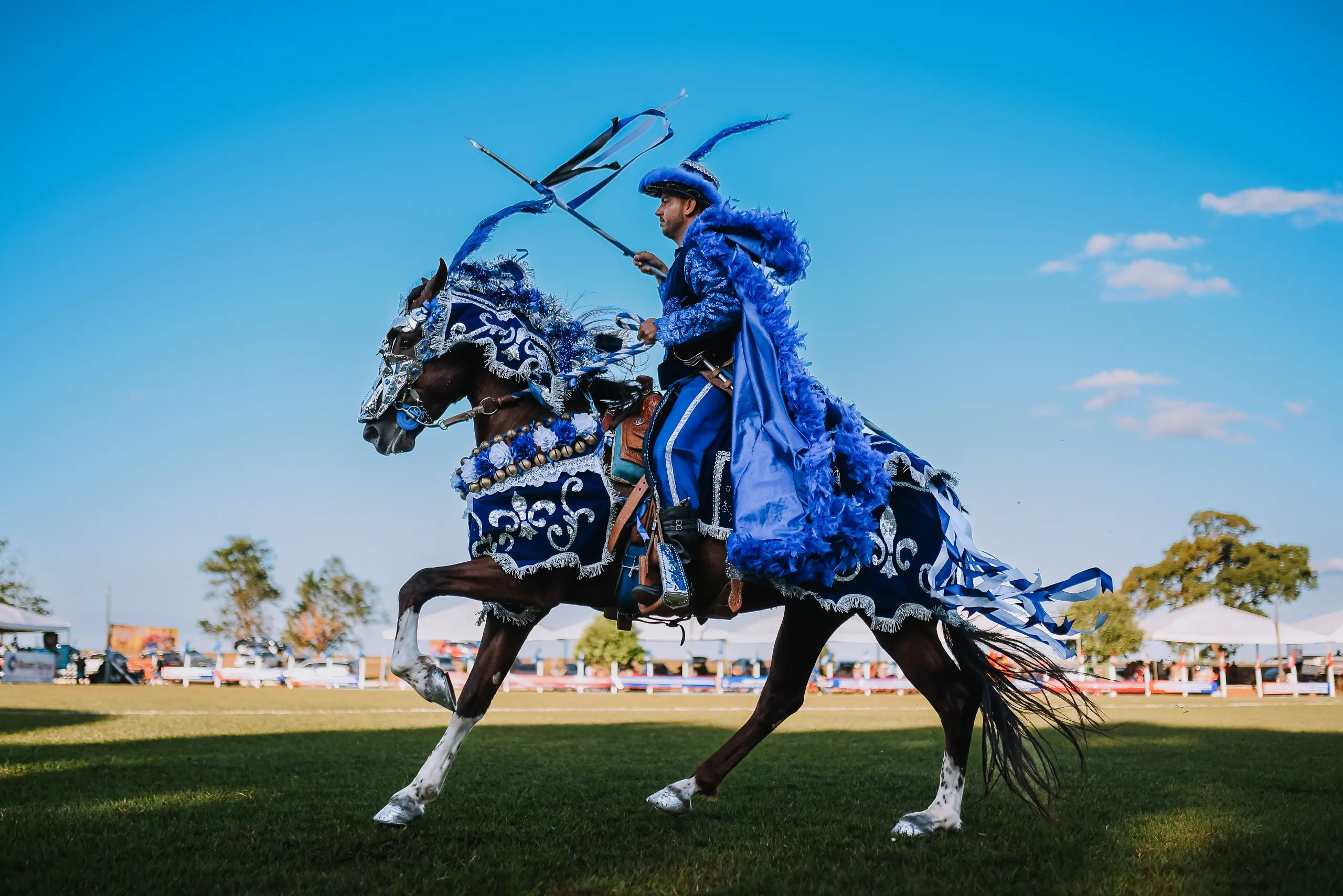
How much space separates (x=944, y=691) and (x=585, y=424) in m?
2.37

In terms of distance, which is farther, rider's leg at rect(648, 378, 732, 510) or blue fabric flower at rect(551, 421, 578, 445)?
blue fabric flower at rect(551, 421, 578, 445)

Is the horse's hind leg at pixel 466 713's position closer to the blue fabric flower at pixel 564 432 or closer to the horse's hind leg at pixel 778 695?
the blue fabric flower at pixel 564 432

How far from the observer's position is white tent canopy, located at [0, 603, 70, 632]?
36625 mm

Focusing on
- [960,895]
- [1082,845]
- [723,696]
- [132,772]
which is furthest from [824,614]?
[723,696]

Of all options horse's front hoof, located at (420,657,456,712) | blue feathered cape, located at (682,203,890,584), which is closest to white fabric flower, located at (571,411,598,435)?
blue feathered cape, located at (682,203,890,584)

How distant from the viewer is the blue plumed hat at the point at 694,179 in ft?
19.3

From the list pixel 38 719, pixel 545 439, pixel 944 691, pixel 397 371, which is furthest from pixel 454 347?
pixel 38 719

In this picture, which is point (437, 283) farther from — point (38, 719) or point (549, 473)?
point (38, 719)

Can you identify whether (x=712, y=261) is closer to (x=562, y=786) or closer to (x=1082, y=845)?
(x=1082, y=845)

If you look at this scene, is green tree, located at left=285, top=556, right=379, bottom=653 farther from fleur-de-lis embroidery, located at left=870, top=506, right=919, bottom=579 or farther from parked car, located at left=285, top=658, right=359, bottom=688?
fleur-de-lis embroidery, located at left=870, top=506, right=919, bottom=579

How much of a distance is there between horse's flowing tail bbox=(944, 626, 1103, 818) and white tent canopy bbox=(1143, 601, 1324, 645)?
33794mm

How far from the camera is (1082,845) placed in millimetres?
5070

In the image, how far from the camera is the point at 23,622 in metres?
37.2

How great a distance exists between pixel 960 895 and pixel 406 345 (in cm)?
389
